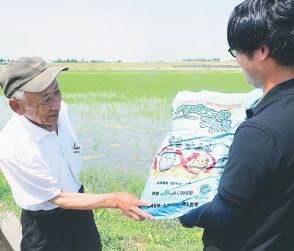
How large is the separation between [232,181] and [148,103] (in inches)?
438

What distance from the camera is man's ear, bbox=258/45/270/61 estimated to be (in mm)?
1135

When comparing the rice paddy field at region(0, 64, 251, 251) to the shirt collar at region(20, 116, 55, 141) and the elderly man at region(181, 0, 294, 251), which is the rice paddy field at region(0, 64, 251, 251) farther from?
the elderly man at region(181, 0, 294, 251)

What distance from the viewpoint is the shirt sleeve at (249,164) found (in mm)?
1090

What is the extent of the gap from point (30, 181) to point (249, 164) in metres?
1.11

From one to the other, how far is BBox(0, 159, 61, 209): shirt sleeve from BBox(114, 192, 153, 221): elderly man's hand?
1.01ft

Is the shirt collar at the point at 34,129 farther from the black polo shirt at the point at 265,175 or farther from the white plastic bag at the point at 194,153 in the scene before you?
the black polo shirt at the point at 265,175

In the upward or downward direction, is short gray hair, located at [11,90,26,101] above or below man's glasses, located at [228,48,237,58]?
below

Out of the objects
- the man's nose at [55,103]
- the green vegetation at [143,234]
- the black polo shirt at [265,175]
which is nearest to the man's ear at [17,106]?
the man's nose at [55,103]

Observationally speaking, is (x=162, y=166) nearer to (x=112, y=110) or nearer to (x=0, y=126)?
(x=0, y=126)

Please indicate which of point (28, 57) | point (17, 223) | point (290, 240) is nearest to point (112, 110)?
point (17, 223)

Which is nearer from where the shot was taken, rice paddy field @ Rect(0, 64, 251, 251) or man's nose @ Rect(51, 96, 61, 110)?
man's nose @ Rect(51, 96, 61, 110)

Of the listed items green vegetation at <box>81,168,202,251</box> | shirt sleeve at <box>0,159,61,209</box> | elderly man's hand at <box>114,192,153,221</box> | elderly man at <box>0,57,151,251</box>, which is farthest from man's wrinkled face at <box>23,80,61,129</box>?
green vegetation at <box>81,168,202,251</box>

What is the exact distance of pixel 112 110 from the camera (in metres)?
11.3

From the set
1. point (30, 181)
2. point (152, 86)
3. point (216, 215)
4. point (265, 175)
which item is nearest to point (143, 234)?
point (30, 181)
